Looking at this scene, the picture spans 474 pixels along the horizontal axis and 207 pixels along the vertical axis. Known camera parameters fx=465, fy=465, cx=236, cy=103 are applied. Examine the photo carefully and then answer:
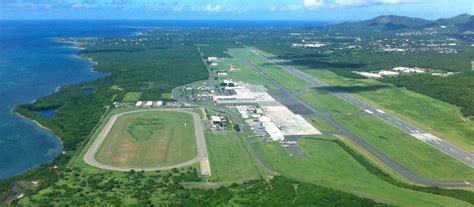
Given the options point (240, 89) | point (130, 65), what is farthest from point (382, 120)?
point (130, 65)

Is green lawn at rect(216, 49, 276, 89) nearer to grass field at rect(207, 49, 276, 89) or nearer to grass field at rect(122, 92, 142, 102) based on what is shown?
grass field at rect(207, 49, 276, 89)

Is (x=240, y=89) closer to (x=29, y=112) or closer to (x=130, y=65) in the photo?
(x=29, y=112)

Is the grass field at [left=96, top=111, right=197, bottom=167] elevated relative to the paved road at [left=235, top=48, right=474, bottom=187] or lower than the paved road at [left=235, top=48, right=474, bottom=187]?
elevated

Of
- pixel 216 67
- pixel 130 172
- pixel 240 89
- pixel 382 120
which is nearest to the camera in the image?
pixel 130 172

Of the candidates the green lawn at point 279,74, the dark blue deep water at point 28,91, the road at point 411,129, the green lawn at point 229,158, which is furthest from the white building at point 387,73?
the dark blue deep water at point 28,91

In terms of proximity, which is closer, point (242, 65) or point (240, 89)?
point (240, 89)

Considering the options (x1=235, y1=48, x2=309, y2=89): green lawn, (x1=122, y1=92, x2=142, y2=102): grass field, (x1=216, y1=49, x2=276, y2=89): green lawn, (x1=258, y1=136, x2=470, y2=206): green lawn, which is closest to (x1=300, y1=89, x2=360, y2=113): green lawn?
(x1=235, y1=48, x2=309, y2=89): green lawn

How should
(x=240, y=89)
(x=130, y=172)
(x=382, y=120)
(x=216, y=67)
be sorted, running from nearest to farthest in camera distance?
(x=130, y=172) < (x=382, y=120) < (x=240, y=89) < (x=216, y=67)
